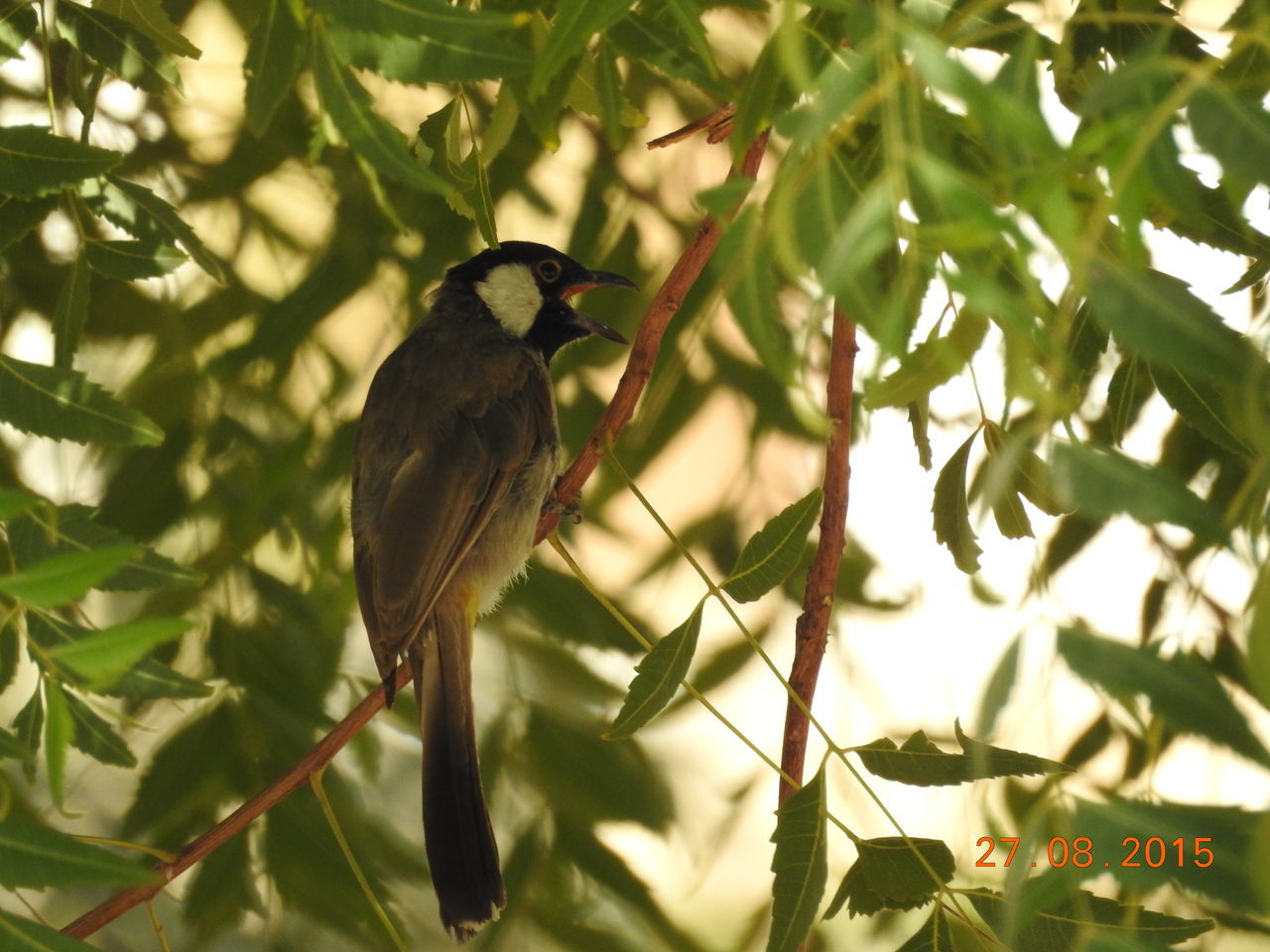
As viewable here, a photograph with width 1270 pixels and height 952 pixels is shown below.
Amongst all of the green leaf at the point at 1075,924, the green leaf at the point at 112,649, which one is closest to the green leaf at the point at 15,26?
the green leaf at the point at 112,649

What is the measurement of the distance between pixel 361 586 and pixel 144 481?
42 centimetres

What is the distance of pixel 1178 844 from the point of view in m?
0.81

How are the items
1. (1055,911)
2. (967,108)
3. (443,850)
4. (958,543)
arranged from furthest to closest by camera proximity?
(443,850) < (958,543) < (1055,911) < (967,108)

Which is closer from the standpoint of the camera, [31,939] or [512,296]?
[31,939]

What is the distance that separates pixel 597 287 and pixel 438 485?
552 millimetres

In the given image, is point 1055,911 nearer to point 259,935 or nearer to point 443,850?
point 443,850

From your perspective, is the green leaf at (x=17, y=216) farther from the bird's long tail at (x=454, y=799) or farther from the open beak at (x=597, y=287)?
the open beak at (x=597, y=287)

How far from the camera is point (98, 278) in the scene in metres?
2.36

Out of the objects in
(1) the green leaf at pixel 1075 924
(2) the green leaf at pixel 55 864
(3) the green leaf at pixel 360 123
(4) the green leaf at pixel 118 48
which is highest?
(4) the green leaf at pixel 118 48

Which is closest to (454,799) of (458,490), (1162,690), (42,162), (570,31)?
(458,490)

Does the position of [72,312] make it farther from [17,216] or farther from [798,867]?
[798,867]

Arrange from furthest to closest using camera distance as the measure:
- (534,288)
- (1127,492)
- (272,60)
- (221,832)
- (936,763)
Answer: (534,288)
(221,832)
(936,763)
(272,60)
(1127,492)

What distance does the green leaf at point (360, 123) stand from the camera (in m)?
1.09

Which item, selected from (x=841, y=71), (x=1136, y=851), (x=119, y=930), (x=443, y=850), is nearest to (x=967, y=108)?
(x=841, y=71)
